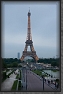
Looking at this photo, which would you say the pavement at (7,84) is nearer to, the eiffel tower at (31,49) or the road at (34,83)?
the road at (34,83)

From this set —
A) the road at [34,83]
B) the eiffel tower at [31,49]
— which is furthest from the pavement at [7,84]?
the eiffel tower at [31,49]

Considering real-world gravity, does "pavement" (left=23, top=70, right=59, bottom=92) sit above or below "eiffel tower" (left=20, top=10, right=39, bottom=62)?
below

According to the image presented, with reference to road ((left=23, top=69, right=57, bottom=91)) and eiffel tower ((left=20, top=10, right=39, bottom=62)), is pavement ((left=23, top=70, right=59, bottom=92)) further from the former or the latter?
eiffel tower ((left=20, top=10, right=39, bottom=62))

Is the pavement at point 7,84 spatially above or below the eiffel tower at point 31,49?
below

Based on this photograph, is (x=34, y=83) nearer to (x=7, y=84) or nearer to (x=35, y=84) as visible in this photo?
(x=35, y=84)

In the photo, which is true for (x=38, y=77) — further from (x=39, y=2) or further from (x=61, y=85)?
(x=39, y=2)

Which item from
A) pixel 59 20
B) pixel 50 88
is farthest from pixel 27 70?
pixel 59 20

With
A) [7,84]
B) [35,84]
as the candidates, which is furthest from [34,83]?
[7,84]

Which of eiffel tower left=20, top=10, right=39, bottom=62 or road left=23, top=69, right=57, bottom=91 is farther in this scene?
eiffel tower left=20, top=10, right=39, bottom=62

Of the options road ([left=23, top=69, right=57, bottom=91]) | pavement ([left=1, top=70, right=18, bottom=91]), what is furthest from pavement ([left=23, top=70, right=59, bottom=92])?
pavement ([left=1, top=70, right=18, bottom=91])

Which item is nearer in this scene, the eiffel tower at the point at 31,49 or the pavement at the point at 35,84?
the pavement at the point at 35,84

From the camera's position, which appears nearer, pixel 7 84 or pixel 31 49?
pixel 7 84
